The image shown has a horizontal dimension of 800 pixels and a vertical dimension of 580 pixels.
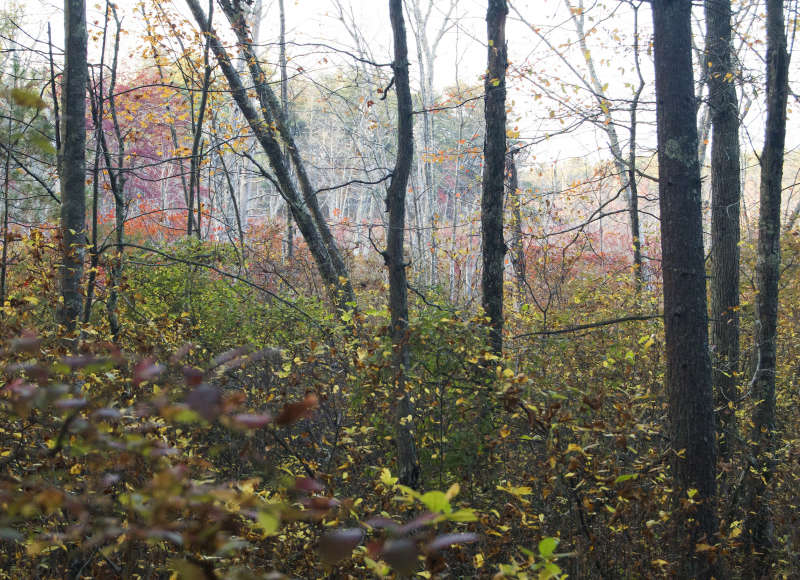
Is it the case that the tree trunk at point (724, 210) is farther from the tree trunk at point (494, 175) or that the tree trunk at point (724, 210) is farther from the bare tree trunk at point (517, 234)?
the bare tree trunk at point (517, 234)

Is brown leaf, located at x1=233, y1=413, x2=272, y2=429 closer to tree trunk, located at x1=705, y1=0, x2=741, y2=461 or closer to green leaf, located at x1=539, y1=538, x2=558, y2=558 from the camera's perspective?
green leaf, located at x1=539, y1=538, x2=558, y2=558

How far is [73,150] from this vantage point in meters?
5.06

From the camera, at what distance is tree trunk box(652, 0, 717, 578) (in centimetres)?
426

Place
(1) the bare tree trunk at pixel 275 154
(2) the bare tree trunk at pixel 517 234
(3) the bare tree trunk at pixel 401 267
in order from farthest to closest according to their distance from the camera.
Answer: (2) the bare tree trunk at pixel 517 234, (1) the bare tree trunk at pixel 275 154, (3) the bare tree trunk at pixel 401 267

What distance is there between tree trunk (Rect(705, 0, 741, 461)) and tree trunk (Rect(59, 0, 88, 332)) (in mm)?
5735

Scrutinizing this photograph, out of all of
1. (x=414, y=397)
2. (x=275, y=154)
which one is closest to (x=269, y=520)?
(x=414, y=397)

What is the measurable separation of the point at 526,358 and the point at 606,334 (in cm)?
204

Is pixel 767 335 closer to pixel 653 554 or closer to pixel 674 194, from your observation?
pixel 674 194

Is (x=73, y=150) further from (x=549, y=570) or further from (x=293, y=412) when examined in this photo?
(x=549, y=570)

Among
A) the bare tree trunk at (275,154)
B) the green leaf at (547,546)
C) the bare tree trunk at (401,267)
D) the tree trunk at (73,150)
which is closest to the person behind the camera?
the green leaf at (547,546)

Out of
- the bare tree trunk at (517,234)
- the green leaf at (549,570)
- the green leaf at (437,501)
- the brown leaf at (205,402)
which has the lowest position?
the green leaf at (549,570)

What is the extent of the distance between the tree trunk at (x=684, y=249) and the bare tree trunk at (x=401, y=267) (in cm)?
189

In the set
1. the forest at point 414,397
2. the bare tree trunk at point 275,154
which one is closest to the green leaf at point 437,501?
the forest at point 414,397

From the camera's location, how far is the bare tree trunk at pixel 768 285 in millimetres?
5031
